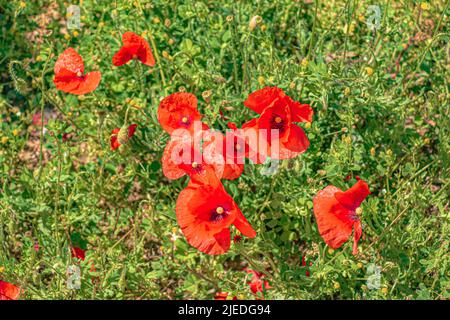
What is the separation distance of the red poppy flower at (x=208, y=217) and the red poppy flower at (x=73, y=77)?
100cm

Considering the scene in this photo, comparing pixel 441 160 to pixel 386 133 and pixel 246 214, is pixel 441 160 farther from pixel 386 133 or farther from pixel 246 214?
pixel 246 214

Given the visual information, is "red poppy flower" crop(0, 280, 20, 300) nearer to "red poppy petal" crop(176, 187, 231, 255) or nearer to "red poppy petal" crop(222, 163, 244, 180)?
"red poppy petal" crop(176, 187, 231, 255)

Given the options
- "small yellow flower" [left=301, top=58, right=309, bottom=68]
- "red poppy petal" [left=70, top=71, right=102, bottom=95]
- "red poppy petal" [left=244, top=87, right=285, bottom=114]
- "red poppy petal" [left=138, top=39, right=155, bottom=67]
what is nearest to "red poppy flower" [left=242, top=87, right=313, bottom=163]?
"red poppy petal" [left=244, top=87, right=285, bottom=114]

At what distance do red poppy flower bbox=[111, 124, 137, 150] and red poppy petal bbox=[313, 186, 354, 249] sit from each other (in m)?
1.00

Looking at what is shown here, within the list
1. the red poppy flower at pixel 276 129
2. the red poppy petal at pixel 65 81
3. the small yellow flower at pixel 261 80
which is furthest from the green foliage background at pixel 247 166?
the red poppy flower at pixel 276 129

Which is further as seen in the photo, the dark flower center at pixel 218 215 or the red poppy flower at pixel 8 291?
the red poppy flower at pixel 8 291

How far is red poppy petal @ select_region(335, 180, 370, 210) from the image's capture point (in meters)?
2.65

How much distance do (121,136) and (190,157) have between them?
395mm

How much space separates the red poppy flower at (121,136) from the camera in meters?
3.05

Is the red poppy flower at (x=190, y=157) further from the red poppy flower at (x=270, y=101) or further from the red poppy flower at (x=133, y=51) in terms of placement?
the red poppy flower at (x=133, y=51)

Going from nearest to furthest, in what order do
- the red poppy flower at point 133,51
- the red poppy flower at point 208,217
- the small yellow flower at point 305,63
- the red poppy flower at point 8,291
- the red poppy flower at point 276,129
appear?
the red poppy flower at point 208,217, the red poppy flower at point 276,129, the red poppy flower at point 8,291, the small yellow flower at point 305,63, the red poppy flower at point 133,51

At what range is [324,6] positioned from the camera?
4.21 metres

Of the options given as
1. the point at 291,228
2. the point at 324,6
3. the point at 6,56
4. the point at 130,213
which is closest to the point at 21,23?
the point at 6,56
